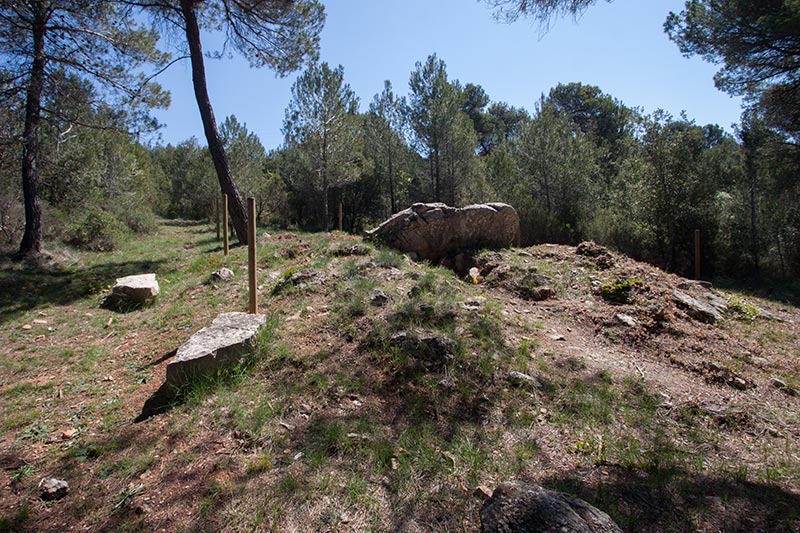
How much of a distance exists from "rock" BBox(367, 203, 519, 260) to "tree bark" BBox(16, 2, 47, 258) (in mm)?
6930

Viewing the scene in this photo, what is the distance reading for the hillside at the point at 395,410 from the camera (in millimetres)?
2254

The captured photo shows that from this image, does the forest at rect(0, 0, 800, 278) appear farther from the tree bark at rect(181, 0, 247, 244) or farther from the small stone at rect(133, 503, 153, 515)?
the small stone at rect(133, 503, 153, 515)

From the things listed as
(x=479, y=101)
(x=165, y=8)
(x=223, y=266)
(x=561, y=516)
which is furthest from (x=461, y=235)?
(x=479, y=101)

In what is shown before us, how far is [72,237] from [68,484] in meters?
11.3

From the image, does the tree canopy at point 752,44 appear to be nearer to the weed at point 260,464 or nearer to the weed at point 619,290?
the weed at point 619,290

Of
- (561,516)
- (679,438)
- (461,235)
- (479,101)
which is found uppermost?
(479,101)

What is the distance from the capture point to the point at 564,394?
11.5ft

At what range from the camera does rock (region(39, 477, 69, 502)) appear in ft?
7.57

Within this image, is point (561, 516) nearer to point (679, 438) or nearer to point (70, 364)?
point (679, 438)

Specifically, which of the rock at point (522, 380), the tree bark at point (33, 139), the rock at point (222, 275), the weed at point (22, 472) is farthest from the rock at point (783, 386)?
the tree bark at point (33, 139)

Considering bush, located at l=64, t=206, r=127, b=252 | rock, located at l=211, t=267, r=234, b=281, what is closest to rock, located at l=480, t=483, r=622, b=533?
rock, located at l=211, t=267, r=234, b=281

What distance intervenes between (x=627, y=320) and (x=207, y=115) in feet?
29.5

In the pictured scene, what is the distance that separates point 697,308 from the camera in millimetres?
5785

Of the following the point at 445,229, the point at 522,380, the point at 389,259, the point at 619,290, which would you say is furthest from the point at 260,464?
the point at 445,229
